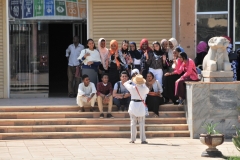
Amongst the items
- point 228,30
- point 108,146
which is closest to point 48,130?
point 108,146

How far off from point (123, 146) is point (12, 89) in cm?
660

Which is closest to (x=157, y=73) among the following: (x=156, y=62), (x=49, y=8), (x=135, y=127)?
(x=156, y=62)

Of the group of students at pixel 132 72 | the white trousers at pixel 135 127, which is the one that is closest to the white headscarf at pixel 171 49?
the group of students at pixel 132 72

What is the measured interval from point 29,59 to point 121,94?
Answer: 4723 millimetres

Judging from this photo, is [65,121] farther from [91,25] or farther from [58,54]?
[58,54]

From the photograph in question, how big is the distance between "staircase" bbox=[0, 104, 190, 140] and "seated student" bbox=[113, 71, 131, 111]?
27 centimetres

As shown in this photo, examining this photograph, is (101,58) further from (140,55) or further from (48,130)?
(48,130)

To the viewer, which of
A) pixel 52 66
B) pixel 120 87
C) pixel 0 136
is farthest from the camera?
pixel 52 66

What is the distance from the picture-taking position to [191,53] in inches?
753

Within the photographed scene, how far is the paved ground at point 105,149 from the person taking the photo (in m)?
13.2

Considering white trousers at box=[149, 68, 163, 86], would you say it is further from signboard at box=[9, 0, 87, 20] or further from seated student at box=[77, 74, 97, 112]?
signboard at box=[9, 0, 87, 20]

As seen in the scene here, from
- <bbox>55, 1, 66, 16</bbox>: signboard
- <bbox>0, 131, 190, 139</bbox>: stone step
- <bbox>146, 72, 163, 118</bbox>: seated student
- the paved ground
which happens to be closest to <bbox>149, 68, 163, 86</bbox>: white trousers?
<bbox>146, 72, 163, 118</bbox>: seated student

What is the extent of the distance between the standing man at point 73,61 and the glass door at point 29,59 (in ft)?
2.92

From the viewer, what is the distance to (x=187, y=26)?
1909 centimetres
